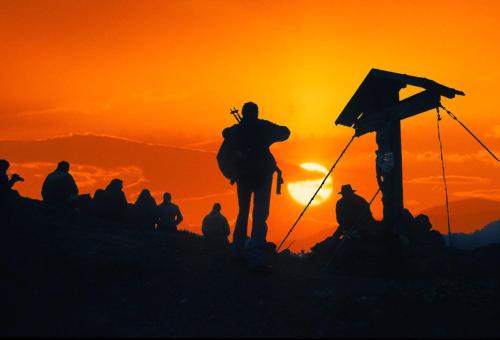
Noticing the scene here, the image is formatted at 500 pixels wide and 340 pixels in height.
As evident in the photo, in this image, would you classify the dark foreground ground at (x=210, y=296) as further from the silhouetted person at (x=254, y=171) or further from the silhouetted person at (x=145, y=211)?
the silhouetted person at (x=145, y=211)

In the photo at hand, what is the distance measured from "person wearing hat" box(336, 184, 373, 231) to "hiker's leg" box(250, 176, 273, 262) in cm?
323

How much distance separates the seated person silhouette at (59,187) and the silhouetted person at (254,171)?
847 cm

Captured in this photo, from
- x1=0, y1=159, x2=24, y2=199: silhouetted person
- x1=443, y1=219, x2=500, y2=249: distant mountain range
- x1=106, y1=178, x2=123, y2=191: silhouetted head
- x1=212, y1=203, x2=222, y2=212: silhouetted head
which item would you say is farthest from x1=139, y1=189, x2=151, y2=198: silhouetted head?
x1=443, y1=219, x2=500, y2=249: distant mountain range

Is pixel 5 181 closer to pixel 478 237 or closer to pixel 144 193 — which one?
pixel 144 193

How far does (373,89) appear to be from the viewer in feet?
47.6

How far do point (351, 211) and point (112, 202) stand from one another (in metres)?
8.44

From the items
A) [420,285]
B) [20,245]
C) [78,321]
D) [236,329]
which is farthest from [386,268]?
[20,245]

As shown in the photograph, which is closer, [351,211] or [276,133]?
[276,133]

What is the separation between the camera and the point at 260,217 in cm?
963

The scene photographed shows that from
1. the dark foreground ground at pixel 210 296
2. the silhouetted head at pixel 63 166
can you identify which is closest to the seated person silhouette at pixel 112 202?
the silhouetted head at pixel 63 166


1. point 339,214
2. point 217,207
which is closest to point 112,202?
point 217,207

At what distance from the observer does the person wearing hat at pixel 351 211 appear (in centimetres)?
1239

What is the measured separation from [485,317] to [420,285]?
6.41 feet

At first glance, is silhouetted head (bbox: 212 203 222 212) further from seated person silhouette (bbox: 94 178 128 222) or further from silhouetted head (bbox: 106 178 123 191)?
silhouetted head (bbox: 106 178 123 191)
